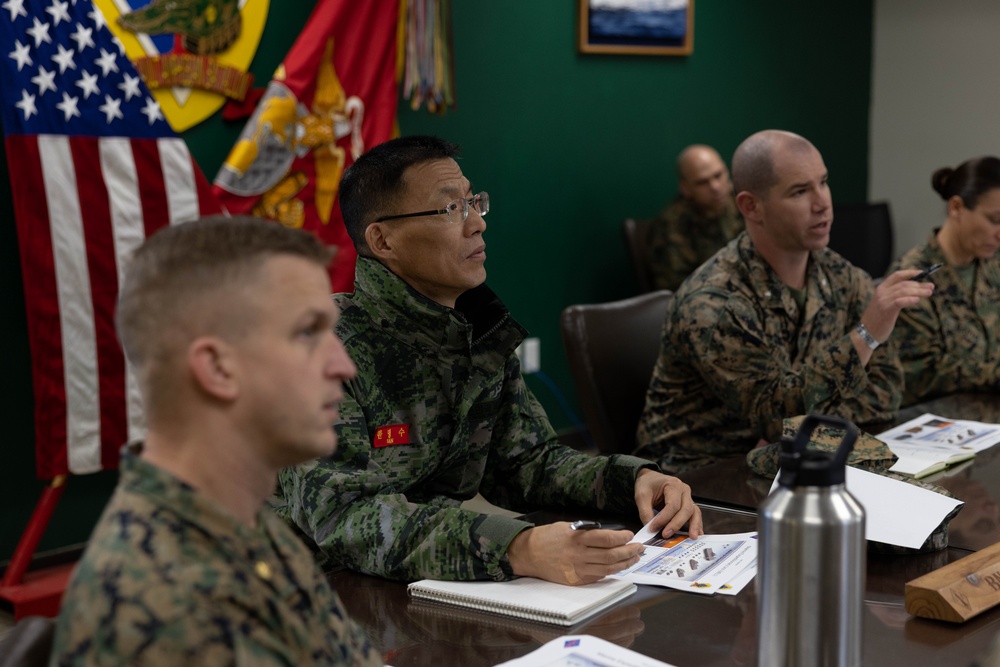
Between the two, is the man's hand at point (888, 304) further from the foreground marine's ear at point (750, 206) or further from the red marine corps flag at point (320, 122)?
the red marine corps flag at point (320, 122)

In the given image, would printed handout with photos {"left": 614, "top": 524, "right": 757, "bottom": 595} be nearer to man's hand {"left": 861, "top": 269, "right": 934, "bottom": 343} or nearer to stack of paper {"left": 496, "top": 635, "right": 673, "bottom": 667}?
stack of paper {"left": 496, "top": 635, "right": 673, "bottom": 667}

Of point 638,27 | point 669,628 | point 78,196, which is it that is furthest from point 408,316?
point 638,27

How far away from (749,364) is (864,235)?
375 cm

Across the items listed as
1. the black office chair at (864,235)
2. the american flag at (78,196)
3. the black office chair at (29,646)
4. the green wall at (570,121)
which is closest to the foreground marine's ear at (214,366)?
the black office chair at (29,646)

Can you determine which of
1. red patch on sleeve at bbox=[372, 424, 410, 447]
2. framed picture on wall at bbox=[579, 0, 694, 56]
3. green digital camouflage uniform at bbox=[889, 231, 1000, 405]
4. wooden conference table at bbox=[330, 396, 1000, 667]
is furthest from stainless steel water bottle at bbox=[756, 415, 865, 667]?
framed picture on wall at bbox=[579, 0, 694, 56]

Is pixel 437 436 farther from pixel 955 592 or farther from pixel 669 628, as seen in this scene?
pixel 955 592

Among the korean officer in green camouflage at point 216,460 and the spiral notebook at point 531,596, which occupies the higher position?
the korean officer in green camouflage at point 216,460

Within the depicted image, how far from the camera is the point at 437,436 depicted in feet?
5.75

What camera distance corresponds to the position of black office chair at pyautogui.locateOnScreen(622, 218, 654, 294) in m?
4.80

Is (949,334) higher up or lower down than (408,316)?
lower down

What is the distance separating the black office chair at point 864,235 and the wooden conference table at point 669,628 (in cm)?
431

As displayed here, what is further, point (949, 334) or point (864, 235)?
point (864, 235)

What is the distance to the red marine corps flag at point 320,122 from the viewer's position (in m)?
3.60

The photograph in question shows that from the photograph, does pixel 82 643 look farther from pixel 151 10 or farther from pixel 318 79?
pixel 318 79
